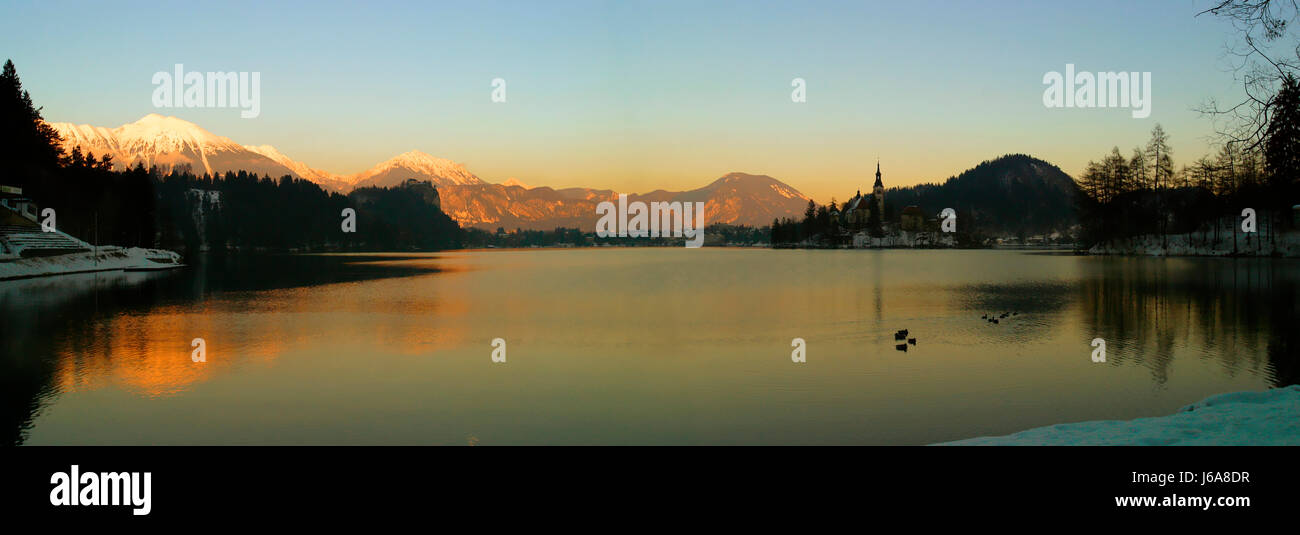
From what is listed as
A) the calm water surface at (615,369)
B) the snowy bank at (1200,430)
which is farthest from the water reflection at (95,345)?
the snowy bank at (1200,430)

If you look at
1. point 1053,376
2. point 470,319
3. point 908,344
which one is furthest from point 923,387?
point 470,319

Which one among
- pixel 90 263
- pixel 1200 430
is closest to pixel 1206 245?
pixel 1200 430

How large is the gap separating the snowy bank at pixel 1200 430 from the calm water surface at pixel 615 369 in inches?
90.6

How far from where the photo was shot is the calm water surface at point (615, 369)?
13.9 meters

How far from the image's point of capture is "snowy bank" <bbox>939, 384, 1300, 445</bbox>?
9586 mm

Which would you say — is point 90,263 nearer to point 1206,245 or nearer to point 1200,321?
point 1200,321

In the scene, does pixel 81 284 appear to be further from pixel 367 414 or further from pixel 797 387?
pixel 797 387

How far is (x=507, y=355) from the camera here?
23.1m

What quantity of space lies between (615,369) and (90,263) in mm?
77097

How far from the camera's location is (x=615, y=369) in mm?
20578

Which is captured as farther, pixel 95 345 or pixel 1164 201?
pixel 1164 201

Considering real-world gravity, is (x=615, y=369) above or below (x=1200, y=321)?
below
